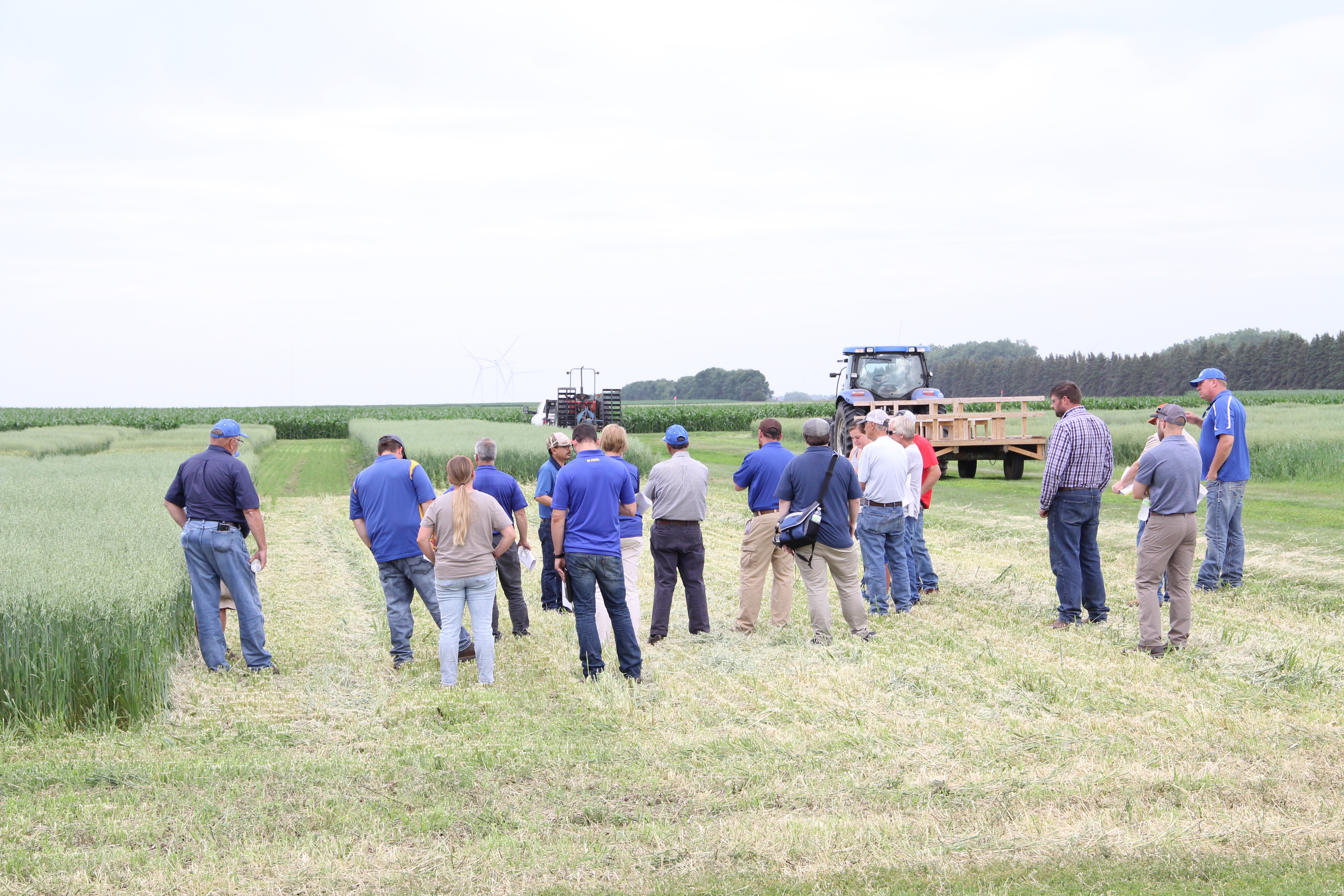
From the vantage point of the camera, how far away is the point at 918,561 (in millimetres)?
9984

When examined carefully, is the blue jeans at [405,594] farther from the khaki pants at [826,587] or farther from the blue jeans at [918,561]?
the blue jeans at [918,561]

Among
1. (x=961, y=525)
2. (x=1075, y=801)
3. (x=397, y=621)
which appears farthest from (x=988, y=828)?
(x=961, y=525)

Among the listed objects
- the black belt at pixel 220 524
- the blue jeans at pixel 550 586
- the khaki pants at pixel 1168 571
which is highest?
the black belt at pixel 220 524

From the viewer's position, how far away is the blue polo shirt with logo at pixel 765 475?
851 centimetres

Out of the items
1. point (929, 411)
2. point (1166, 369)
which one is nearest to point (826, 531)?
point (929, 411)

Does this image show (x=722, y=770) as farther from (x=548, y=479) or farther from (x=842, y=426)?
(x=842, y=426)

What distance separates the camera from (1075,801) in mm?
4703

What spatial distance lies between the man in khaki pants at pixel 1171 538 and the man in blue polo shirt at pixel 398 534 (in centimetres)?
488

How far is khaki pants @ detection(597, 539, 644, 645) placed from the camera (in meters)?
7.90

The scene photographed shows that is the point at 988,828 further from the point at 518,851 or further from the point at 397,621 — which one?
the point at 397,621

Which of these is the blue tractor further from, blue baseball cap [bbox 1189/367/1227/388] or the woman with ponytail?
the woman with ponytail

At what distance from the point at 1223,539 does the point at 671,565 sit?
5146 mm

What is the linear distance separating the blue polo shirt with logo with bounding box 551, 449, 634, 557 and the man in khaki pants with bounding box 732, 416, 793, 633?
1.67 m

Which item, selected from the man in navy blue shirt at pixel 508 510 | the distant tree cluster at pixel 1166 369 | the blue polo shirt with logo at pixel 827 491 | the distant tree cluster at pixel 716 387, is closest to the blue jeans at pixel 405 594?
the man in navy blue shirt at pixel 508 510
